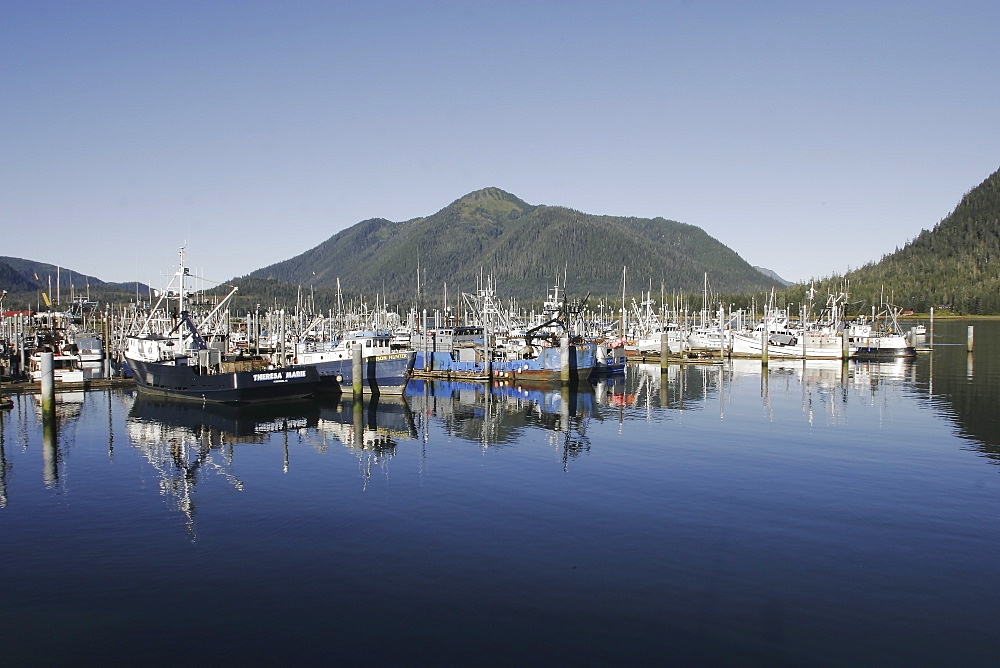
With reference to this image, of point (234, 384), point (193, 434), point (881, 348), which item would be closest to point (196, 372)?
point (234, 384)

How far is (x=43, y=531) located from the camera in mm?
24094

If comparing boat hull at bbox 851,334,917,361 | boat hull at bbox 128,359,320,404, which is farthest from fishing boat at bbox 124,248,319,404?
boat hull at bbox 851,334,917,361

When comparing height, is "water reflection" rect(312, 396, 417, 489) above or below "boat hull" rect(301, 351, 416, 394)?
below

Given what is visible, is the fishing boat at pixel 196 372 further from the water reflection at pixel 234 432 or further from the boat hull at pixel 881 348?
A: the boat hull at pixel 881 348

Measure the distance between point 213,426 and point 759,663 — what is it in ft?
125

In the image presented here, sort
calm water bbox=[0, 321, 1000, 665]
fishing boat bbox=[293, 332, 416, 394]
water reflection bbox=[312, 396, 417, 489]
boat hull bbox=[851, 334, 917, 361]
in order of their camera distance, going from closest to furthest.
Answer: calm water bbox=[0, 321, 1000, 665]
water reflection bbox=[312, 396, 417, 489]
fishing boat bbox=[293, 332, 416, 394]
boat hull bbox=[851, 334, 917, 361]

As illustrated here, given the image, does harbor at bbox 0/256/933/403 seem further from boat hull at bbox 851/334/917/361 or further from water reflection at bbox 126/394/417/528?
water reflection at bbox 126/394/417/528

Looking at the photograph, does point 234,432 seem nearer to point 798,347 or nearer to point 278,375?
point 278,375

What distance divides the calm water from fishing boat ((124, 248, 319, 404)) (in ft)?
31.6

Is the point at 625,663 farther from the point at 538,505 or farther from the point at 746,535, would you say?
the point at 538,505

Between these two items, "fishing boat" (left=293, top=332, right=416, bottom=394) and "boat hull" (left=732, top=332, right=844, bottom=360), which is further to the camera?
"boat hull" (left=732, top=332, right=844, bottom=360)

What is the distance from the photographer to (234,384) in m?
54.8

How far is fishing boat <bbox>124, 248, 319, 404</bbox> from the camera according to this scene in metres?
55.3

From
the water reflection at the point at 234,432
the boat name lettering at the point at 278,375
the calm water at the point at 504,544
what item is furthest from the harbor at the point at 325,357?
the calm water at the point at 504,544
